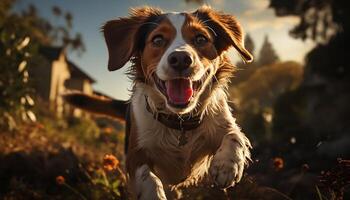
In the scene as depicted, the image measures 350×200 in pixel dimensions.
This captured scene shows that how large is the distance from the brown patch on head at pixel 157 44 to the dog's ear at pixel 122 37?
17 cm

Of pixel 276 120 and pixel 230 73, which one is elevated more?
pixel 230 73

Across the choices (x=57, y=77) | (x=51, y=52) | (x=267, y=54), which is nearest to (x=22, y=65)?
(x=57, y=77)

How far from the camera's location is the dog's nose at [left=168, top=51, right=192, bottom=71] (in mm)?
3609

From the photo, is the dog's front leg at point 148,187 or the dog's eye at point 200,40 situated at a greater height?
the dog's eye at point 200,40

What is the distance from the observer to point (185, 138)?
166 inches

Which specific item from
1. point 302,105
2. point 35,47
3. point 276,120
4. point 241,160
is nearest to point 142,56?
point 241,160

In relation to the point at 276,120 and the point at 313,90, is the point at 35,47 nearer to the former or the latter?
the point at 313,90

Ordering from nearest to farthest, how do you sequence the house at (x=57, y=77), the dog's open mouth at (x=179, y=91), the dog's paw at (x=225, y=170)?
the dog's paw at (x=225, y=170) < the dog's open mouth at (x=179, y=91) < the house at (x=57, y=77)

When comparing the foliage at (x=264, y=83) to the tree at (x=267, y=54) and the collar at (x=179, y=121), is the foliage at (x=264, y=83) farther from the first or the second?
the collar at (x=179, y=121)

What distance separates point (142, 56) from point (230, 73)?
2.85 feet

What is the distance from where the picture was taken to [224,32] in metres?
4.46

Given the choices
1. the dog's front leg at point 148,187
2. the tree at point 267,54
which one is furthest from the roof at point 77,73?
the tree at point 267,54

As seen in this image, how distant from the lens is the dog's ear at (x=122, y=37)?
4301mm

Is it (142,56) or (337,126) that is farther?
(337,126)
